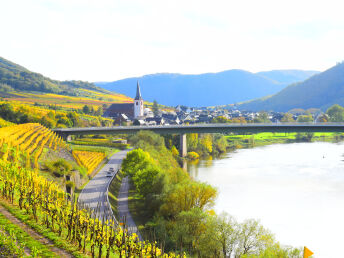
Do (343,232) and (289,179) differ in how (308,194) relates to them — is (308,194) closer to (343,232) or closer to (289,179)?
(289,179)

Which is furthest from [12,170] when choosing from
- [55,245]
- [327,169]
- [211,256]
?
[327,169]

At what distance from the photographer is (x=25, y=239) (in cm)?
1402

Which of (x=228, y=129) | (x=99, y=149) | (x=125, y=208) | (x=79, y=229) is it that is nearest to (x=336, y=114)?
(x=228, y=129)

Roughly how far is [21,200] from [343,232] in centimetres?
2881

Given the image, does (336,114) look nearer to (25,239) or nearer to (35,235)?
(35,235)

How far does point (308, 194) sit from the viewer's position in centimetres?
4378

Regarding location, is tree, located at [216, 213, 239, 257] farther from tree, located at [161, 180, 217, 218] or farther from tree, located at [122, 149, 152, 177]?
tree, located at [122, 149, 152, 177]

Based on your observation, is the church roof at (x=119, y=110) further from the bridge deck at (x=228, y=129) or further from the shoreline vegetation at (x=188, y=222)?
the shoreline vegetation at (x=188, y=222)

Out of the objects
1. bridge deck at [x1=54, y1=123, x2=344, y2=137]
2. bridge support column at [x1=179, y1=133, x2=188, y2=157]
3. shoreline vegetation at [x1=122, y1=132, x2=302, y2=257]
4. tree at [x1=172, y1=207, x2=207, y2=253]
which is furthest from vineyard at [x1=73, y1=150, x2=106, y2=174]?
bridge support column at [x1=179, y1=133, x2=188, y2=157]

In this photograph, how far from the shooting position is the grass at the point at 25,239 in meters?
13.2

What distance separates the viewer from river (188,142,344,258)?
30.7 meters

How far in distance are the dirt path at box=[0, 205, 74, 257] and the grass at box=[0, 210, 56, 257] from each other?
0.22 metres

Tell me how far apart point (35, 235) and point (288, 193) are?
121ft

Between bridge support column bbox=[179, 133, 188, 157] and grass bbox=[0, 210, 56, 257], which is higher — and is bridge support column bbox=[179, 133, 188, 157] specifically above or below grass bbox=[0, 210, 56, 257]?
below
